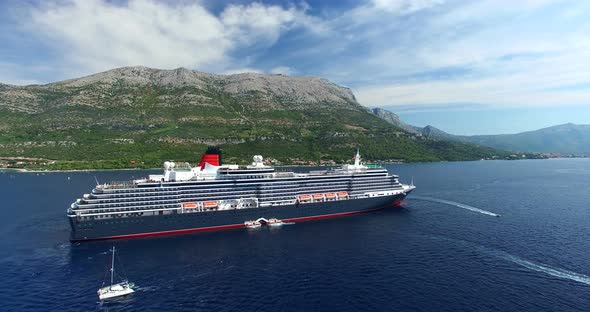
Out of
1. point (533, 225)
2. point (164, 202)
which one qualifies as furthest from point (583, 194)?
point (164, 202)

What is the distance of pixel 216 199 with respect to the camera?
8419cm

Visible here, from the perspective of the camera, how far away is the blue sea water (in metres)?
48.5

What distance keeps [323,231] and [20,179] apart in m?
164

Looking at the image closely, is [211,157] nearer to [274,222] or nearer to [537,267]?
[274,222]

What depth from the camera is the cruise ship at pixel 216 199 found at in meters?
73.2

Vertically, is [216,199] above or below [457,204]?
above

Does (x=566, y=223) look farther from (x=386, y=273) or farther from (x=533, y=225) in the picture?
(x=386, y=273)

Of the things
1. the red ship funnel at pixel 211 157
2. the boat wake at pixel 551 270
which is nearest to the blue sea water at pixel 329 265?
the boat wake at pixel 551 270

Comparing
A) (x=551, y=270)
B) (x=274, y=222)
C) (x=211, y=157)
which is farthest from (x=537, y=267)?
(x=211, y=157)

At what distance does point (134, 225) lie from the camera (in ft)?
246

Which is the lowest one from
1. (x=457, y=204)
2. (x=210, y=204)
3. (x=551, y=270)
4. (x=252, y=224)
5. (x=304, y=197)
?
(x=551, y=270)

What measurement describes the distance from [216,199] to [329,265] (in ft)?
115

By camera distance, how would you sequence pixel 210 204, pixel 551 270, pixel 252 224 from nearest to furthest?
pixel 551 270 → pixel 210 204 → pixel 252 224

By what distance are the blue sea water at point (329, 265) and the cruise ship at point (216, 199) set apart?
3.77 metres
